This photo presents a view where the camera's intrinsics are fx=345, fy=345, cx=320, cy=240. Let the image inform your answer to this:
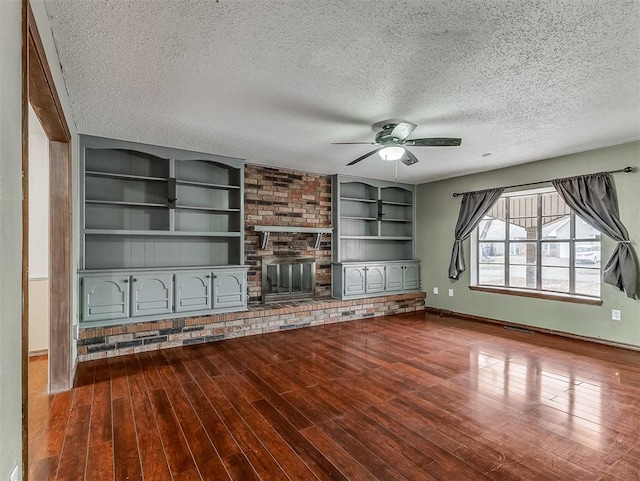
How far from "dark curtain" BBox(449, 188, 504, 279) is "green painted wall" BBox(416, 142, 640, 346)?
4.6 inches

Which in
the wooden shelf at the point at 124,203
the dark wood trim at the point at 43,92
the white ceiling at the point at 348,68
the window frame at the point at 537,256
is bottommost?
the window frame at the point at 537,256

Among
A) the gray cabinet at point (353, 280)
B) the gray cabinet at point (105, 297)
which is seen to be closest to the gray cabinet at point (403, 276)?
the gray cabinet at point (353, 280)

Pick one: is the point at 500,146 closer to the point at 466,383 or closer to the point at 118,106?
the point at 466,383

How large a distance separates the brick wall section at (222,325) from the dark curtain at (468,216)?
113cm

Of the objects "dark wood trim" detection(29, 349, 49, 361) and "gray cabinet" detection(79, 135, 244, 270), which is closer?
"dark wood trim" detection(29, 349, 49, 361)

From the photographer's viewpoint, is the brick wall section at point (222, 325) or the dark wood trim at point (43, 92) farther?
the brick wall section at point (222, 325)

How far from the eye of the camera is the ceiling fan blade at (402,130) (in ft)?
10.5

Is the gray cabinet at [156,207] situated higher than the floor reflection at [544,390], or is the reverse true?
the gray cabinet at [156,207]

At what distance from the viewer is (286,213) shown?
5.59m

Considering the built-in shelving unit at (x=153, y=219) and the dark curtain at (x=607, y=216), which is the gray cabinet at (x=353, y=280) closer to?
the built-in shelving unit at (x=153, y=219)

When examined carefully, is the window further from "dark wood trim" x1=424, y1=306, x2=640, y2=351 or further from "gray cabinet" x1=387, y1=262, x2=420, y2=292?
"gray cabinet" x1=387, y1=262, x2=420, y2=292

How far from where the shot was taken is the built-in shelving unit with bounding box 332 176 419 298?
5.95m

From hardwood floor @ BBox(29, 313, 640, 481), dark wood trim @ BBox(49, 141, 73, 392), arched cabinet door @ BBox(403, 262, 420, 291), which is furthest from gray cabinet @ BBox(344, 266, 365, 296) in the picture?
dark wood trim @ BBox(49, 141, 73, 392)

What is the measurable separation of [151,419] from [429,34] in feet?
10.3
